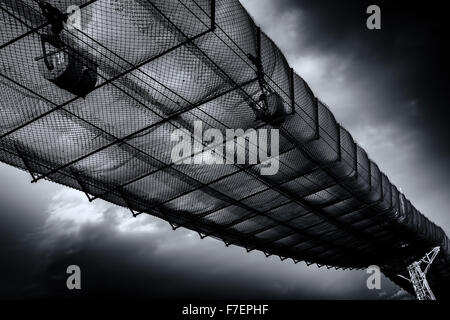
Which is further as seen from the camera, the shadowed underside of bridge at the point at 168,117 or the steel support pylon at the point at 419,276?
the steel support pylon at the point at 419,276

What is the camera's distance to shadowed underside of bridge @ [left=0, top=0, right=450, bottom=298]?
905cm

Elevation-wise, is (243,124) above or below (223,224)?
above

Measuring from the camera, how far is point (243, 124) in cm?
1252

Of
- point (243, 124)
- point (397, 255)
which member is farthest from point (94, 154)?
point (397, 255)

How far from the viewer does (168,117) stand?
11414 millimetres

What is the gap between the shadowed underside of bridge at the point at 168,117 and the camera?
29.7ft

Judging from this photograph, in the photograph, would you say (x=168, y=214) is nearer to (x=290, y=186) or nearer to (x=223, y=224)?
(x=223, y=224)

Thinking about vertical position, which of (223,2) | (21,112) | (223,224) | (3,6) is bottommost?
(223,224)

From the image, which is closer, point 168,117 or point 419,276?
point 168,117

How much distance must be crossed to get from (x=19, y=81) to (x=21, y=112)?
109cm

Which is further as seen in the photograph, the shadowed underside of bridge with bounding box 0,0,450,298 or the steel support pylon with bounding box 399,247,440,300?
the steel support pylon with bounding box 399,247,440,300

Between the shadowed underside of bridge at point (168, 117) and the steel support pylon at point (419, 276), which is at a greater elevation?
the shadowed underside of bridge at point (168, 117)

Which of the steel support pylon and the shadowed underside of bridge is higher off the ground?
the shadowed underside of bridge

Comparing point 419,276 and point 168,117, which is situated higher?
point 168,117
